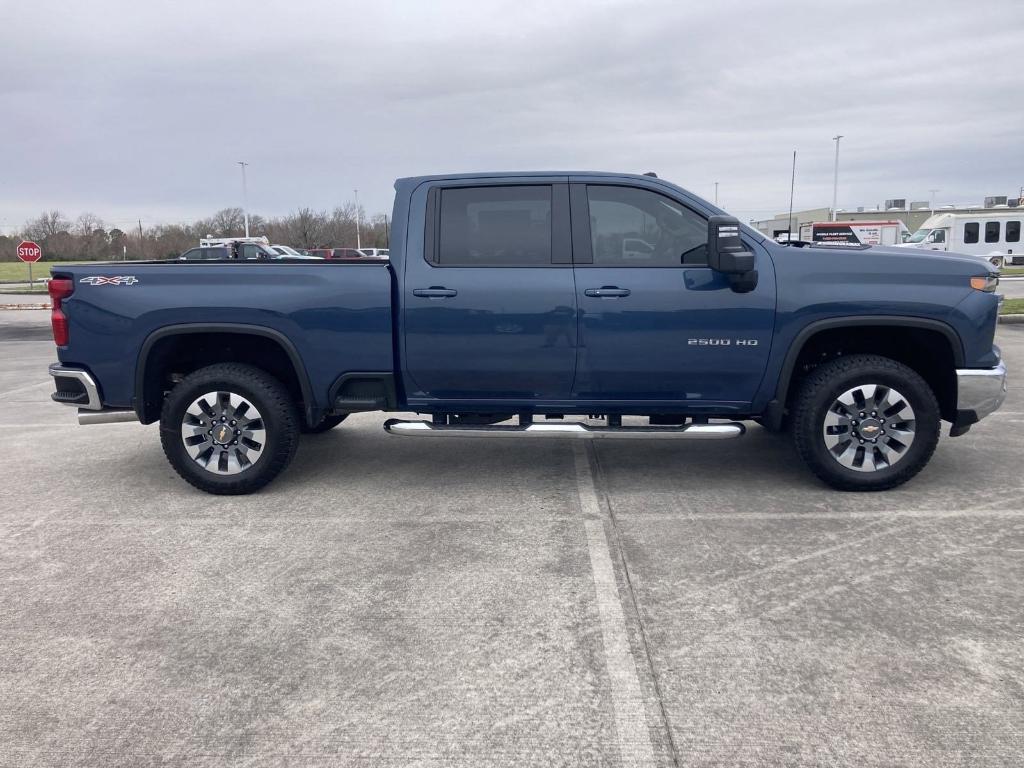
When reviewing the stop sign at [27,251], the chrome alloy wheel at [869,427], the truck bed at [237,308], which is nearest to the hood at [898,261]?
the chrome alloy wheel at [869,427]

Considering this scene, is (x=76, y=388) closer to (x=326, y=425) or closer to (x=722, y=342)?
(x=326, y=425)

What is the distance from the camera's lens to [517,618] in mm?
3410

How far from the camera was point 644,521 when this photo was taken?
4574mm

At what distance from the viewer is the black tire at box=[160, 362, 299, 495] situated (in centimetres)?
502

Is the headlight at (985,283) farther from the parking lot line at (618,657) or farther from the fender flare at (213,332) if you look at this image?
the fender flare at (213,332)

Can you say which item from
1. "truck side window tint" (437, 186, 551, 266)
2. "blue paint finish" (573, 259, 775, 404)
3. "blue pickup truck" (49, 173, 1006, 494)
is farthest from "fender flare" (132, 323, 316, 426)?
"blue paint finish" (573, 259, 775, 404)

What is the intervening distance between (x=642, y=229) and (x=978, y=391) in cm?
232

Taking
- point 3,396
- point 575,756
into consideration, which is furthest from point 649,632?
point 3,396

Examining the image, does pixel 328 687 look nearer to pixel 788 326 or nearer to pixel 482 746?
pixel 482 746

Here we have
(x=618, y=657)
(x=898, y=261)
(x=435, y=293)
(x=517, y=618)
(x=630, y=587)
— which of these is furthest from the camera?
(x=435, y=293)

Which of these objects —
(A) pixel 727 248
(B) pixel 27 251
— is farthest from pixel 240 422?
(B) pixel 27 251

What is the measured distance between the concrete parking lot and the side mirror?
4.86ft

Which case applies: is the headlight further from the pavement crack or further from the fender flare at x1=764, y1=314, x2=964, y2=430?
the pavement crack

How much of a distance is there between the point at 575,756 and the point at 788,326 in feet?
10.4
